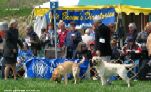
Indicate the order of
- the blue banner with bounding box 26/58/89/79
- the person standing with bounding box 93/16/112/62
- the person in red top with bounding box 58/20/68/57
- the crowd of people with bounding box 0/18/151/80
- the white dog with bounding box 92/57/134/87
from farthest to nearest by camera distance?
1. the person in red top with bounding box 58/20/68/57
2. the blue banner with bounding box 26/58/89/79
3. the crowd of people with bounding box 0/18/151/80
4. the person standing with bounding box 93/16/112/62
5. the white dog with bounding box 92/57/134/87

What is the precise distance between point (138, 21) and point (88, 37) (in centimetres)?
514

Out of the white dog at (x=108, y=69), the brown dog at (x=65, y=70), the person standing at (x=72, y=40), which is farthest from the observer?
the person standing at (x=72, y=40)

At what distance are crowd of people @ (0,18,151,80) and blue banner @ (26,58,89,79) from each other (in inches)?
17.1

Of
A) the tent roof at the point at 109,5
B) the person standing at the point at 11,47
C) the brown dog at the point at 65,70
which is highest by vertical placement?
the tent roof at the point at 109,5

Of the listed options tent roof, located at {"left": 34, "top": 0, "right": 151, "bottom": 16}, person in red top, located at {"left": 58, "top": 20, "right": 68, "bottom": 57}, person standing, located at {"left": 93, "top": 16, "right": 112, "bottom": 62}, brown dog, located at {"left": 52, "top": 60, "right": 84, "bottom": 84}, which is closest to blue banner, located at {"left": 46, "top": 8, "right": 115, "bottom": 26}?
tent roof, located at {"left": 34, "top": 0, "right": 151, "bottom": 16}

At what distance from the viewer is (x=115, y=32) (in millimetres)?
22094

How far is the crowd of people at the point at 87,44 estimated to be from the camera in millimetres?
16297

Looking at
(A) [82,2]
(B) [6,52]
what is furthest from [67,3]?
(B) [6,52]

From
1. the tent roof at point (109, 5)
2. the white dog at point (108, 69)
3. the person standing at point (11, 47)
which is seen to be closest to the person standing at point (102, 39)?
the white dog at point (108, 69)

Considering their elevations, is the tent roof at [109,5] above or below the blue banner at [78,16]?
above

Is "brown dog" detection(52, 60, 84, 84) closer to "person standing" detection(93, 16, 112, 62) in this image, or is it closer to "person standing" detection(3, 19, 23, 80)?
"person standing" detection(93, 16, 112, 62)

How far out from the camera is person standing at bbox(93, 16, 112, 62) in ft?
53.1

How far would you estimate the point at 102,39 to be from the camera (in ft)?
53.2

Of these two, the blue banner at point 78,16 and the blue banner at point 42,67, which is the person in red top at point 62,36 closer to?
the blue banner at point 42,67
